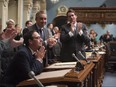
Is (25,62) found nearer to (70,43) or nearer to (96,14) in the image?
(70,43)

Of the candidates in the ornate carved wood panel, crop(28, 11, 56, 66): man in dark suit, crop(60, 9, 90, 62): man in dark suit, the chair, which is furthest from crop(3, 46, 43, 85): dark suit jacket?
the ornate carved wood panel

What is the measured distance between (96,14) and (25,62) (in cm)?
1556

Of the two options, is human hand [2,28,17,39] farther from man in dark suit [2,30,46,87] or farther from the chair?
the chair

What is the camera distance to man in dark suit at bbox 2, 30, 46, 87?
356 cm

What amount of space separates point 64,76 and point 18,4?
36.7 ft

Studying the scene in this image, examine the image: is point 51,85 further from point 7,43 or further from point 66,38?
point 66,38

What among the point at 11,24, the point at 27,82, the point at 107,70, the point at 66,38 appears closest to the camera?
the point at 27,82

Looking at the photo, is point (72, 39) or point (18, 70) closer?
point (18, 70)

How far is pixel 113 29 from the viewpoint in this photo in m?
19.7

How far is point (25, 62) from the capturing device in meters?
3.61

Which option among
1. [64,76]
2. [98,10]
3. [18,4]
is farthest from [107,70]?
[64,76]

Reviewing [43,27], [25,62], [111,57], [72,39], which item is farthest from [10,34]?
[111,57]

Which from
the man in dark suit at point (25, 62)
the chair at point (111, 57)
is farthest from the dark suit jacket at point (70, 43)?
the chair at point (111, 57)

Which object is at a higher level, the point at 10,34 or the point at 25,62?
the point at 10,34
